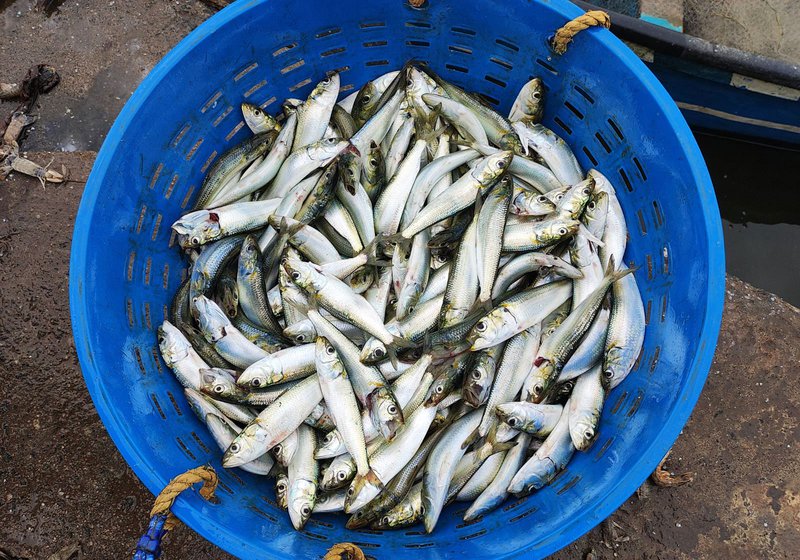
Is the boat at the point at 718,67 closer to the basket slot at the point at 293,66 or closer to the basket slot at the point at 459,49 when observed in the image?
the basket slot at the point at 459,49

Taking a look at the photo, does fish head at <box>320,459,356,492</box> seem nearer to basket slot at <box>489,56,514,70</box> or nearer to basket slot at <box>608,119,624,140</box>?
basket slot at <box>608,119,624,140</box>

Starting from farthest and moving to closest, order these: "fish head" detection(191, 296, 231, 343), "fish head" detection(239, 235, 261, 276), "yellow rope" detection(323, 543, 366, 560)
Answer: "fish head" detection(239, 235, 261, 276)
"fish head" detection(191, 296, 231, 343)
"yellow rope" detection(323, 543, 366, 560)

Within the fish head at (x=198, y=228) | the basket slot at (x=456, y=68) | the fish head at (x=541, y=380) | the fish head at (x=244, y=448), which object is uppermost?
the basket slot at (x=456, y=68)

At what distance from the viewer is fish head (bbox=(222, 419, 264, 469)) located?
274 centimetres

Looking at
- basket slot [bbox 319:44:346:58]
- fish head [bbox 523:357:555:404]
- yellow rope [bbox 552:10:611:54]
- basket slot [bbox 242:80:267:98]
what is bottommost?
fish head [bbox 523:357:555:404]

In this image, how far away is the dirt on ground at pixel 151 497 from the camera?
139 inches

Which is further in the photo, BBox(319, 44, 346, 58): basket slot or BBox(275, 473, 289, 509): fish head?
BBox(319, 44, 346, 58): basket slot

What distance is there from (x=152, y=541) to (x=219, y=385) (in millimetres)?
765

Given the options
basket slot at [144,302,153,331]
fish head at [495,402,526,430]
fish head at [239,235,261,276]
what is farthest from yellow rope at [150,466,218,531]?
fish head at [495,402,526,430]

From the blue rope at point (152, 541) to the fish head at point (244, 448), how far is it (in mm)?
448

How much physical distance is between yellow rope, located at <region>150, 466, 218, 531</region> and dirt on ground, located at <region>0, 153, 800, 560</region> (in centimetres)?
133

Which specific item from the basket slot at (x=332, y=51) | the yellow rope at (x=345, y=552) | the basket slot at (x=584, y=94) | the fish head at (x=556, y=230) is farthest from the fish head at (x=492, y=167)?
the yellow rope at (x=345, y=552)

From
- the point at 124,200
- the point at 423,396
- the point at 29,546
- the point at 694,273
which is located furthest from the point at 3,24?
the point at 694,273

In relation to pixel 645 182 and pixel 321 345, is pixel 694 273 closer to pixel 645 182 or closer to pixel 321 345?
pixel 645 182
